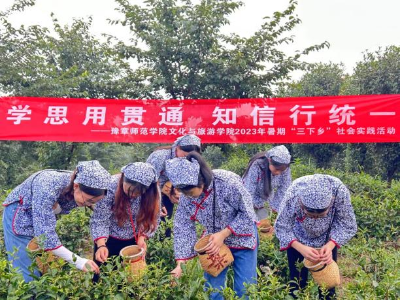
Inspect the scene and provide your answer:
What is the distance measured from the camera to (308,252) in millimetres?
2533

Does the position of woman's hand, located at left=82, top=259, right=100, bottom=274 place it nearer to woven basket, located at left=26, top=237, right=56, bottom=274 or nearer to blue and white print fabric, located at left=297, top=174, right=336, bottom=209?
woven basket, located at left=26, top=237, right=56, bottom=274

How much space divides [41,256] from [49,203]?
0.34 metres

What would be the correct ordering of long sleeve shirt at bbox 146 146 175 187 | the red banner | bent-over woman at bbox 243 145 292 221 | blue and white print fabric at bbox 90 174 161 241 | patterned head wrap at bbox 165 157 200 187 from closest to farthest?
patterned head wrap at bbox 165 157 200 187 < blue and white print fabric at bbox 90 174 161 241 < bent-over woman at bbox 243 145 292 221 < long sleeve shirt at bbox 146 146 175 187 < the red banner

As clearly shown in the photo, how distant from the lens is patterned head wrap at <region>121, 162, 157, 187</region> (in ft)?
8.80

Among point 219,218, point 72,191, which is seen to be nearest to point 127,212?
point 72,191

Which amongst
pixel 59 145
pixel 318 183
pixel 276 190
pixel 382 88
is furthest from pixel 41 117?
pixel 382 88

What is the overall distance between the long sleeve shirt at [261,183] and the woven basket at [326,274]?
5.58 feet

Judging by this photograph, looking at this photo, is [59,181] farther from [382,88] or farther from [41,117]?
[382,88]

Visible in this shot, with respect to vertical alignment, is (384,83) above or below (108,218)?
above

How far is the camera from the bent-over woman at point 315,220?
246 cm

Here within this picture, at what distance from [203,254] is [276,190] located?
2.09 meters

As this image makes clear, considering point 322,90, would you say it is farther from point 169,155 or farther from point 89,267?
point 89,267

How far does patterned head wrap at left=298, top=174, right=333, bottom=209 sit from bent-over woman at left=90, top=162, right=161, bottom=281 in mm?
976

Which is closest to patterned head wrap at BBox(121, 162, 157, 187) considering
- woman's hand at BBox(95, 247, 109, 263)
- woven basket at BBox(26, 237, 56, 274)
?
woman's hand at BBox(95, 247, 109, 263)
